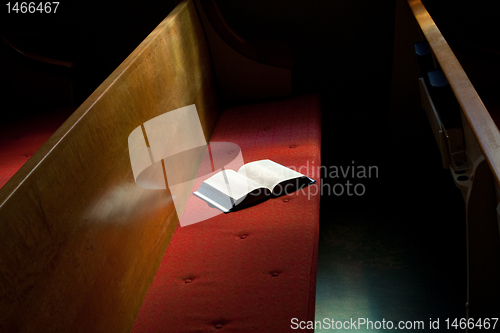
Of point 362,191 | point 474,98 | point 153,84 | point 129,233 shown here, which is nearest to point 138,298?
point 129,233

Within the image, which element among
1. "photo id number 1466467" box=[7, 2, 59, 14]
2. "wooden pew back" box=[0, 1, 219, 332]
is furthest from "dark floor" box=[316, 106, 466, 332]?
"photo id number 1466467" box=[7, 2, 59, 14]

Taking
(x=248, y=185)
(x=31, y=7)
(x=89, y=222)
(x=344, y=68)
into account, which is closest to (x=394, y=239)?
(x=248, y=185)

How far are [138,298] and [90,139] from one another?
1.77 ft

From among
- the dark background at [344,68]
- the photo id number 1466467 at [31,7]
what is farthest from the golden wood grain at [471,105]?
the photo id number 1466467 at [31,7]

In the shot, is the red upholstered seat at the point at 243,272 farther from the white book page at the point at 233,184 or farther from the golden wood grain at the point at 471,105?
the golden wood grain at the point at 471,105

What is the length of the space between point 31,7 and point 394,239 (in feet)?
10.2

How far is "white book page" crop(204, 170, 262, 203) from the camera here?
1.95 m

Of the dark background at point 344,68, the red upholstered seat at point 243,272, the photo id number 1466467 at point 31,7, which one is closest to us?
the red upholstered seat at point 243,272

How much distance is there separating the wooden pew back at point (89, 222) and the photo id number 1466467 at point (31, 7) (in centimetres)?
195

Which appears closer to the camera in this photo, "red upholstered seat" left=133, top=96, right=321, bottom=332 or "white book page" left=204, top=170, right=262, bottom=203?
"red upholstered seat" left=133, top=96, right=321, bottom=332

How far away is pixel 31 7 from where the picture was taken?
11.7ft

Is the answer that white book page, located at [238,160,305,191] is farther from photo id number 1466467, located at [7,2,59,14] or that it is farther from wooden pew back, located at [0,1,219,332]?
photo id number 1466467, located at [7,2,59,14]

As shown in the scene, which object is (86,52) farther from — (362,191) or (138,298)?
(138,298)

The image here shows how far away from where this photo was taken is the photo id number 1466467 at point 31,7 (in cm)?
353
